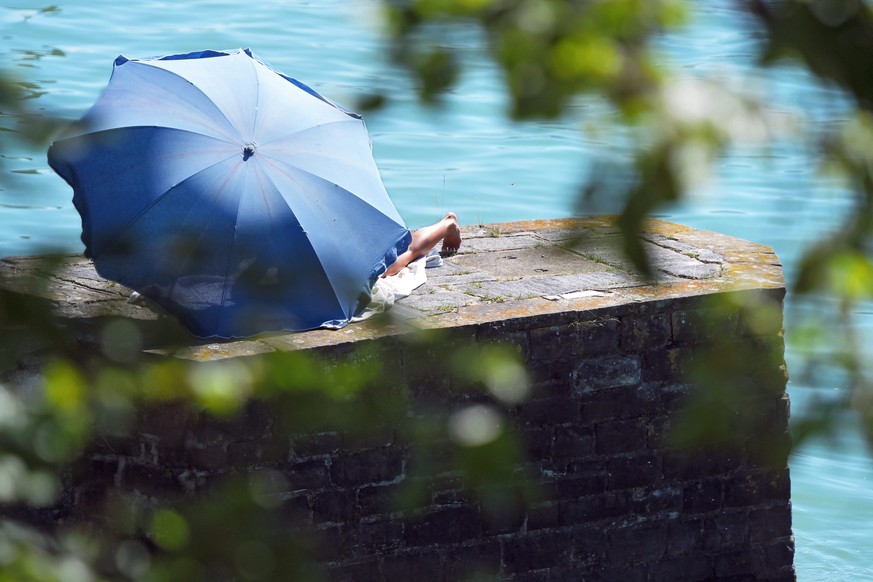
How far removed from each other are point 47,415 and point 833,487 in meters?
7.67

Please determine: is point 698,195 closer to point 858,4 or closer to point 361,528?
point 858,4

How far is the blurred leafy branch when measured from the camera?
91 cm

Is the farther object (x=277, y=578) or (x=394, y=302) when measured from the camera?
(x=394, y=302)

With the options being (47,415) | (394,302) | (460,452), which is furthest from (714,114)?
(394,302)

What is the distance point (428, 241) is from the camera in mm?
5875

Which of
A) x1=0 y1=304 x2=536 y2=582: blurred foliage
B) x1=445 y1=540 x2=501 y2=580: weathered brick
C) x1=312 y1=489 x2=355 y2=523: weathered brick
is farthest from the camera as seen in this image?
x1=445 y1=540 x2=501 y2=580: weathered brick

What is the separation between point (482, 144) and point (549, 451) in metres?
8.62

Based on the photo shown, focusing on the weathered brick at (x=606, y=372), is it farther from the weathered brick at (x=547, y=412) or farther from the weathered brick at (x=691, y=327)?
the weathered brick at (x=691, y=327)

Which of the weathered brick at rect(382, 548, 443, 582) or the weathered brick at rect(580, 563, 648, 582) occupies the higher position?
the weathered brick at rect(382, 548, 443, 582)

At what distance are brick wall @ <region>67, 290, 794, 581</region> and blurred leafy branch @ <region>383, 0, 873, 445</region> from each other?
10.7ft

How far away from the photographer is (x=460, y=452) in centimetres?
129

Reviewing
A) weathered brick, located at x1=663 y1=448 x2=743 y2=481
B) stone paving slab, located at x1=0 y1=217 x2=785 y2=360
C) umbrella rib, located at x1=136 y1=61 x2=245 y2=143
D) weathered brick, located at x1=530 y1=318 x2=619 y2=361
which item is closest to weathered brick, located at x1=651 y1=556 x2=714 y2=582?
weathered brick, located at x1=663 y1=448 x2=743 y2=481

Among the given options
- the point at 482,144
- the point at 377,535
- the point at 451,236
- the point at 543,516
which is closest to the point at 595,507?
the point at 543,516

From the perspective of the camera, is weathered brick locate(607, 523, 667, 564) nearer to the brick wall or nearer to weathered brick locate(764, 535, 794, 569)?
the brick wall
